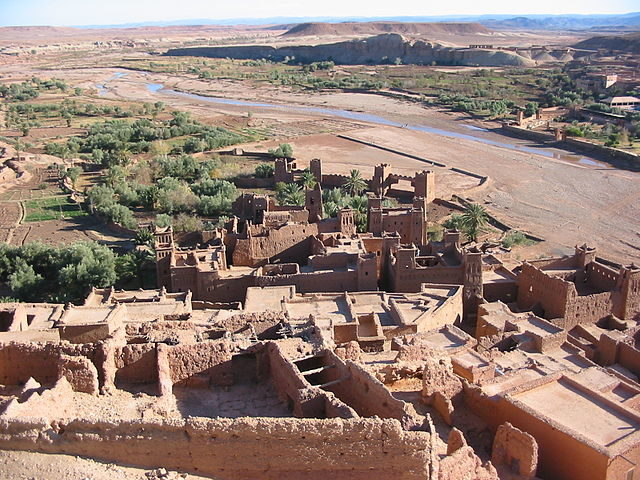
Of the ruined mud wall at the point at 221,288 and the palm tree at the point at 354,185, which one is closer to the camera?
the ruined mud wall at the point at 221,288

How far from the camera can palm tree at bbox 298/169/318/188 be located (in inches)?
1672

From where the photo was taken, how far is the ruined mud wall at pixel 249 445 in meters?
9.57

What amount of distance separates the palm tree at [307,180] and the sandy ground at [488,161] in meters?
7.06

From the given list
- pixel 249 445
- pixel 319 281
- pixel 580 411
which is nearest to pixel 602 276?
pixel 319 281

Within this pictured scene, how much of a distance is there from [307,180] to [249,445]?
3399 centimetres

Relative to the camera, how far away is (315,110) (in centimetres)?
8331

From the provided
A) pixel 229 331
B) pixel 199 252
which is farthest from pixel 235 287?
pixel 229 331

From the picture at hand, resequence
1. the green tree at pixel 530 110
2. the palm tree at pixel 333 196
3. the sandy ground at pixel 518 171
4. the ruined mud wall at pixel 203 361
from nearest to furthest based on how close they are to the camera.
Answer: the ruined mud wall at pixel 203 361 < the sandy ground at pixel 518 171 < the palm tree at pixel 333 196 < the green tree at pixel 530 110

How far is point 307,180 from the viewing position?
43156mm

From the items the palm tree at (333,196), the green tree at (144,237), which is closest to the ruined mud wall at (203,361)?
the green tree at (144,237)

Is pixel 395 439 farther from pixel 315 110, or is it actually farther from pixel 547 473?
pixel 315 110

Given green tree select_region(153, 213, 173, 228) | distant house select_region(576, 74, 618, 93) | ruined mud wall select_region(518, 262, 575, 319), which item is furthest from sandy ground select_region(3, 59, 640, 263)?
distant house select_region(576, 74, 618, 93)

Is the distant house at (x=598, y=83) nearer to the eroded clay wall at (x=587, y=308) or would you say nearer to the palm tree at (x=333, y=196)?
the palm tree at (x=333, y=196)

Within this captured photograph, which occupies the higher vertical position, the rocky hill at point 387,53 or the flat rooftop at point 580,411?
the rocky hill at point 387,53
